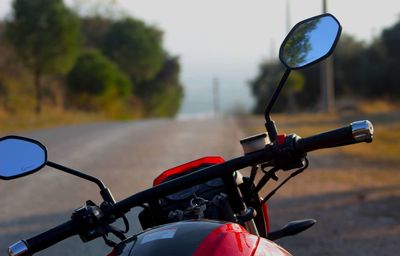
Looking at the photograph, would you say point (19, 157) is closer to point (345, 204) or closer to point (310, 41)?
point (310, 41)

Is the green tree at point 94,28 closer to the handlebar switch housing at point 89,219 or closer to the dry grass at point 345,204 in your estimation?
the dry grass at point 345,204

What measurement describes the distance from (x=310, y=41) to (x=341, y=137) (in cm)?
55

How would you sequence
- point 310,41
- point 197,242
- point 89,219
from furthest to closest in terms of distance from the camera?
point 310,41 < point 89,219 < point 197,242

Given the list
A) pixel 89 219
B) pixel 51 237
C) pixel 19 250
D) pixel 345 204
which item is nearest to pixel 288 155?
pixel 89 219

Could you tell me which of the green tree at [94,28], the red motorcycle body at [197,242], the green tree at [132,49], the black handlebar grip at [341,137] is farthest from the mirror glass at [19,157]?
the green tree at [94,28]

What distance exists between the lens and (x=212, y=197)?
331 cm

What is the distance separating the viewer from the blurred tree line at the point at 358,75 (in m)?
48.0

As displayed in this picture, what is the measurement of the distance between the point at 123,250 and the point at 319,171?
11429 mm

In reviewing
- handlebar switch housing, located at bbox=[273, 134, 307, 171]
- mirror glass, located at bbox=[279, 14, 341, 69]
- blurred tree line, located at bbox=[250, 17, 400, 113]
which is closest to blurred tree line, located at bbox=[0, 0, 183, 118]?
blurred tree line, located at bbox=[250, 17, 400, 113]

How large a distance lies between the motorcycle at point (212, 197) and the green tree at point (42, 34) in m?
34.1

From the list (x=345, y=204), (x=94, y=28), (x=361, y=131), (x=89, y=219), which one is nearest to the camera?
(x=361, y=131)

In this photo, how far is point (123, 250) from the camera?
2.58 meters

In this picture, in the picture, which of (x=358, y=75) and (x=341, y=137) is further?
(x=358, y=75)

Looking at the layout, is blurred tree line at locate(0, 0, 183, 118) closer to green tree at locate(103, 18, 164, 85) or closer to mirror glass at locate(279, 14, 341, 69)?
green tree at locate(103, 18, 164, 85)
